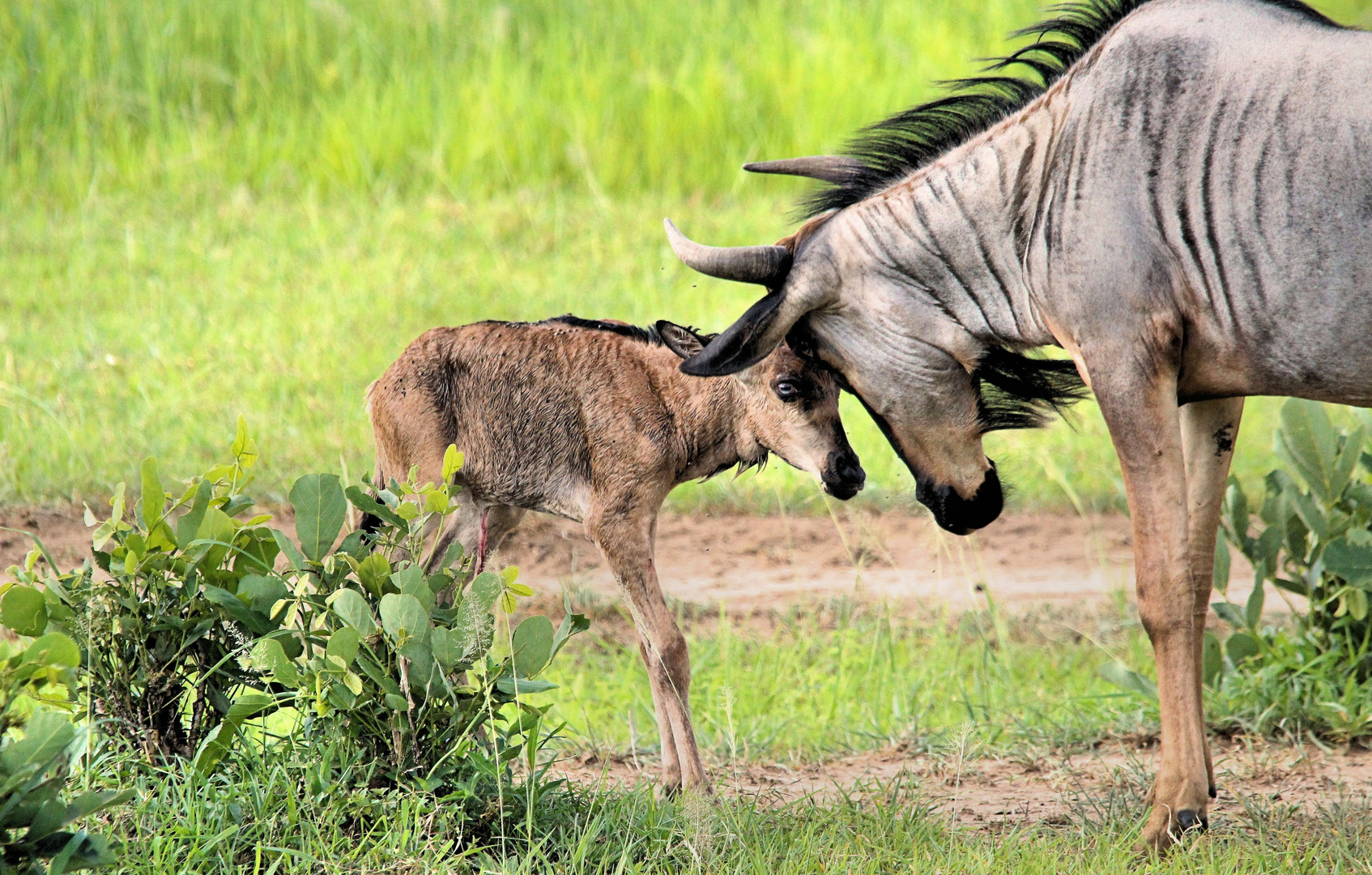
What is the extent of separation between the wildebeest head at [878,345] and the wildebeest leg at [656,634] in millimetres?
524

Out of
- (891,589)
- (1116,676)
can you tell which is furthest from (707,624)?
(1116,676)

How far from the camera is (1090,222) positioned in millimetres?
3918

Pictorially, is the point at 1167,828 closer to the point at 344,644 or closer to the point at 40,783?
the point at 344,644

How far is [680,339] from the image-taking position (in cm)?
444

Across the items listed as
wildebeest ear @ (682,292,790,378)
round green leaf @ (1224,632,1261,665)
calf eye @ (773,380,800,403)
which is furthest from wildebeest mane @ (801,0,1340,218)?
round green leaf @ (1224,632,1261,665)

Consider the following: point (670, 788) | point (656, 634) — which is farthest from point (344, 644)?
point (670, 788)

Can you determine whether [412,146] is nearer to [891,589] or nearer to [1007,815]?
[891,589]

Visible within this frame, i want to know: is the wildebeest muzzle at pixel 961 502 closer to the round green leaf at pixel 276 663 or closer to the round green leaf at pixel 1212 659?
the round green leaf at pixel 1212 659

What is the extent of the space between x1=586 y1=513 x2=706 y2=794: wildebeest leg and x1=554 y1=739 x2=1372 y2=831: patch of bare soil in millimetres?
138

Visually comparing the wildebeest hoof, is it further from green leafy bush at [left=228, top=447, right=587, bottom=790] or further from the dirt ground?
green leafy bush at [left=228, top=447, right=587, bottom=790]

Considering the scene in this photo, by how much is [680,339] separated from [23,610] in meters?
1.94

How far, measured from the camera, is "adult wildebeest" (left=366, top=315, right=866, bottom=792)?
4309mm

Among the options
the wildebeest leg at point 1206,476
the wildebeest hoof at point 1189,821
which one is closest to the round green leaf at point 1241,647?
the wildebeest leg at point 1206,476

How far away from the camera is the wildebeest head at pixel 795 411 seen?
4.34m
